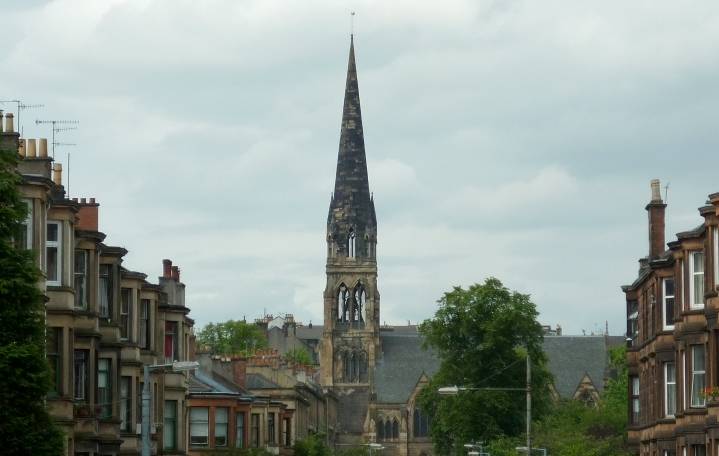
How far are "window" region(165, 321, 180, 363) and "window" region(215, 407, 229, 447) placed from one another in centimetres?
913

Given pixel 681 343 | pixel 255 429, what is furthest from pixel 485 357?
pixel 681 343

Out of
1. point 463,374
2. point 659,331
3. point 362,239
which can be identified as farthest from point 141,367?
point 362,239

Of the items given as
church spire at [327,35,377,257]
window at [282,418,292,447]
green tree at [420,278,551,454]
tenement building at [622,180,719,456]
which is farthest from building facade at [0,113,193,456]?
church spire at [327,35,377,257]

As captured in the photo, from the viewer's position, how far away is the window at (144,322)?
62281 millimetres

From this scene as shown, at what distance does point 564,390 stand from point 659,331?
144003mm

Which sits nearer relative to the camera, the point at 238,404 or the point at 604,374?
the point at 238,404

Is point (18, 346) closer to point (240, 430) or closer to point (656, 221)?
point (656, 221)

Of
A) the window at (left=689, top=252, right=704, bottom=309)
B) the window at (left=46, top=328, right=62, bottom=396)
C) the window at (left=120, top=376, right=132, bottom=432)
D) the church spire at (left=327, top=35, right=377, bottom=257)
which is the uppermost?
the church spire at (left=327, top=35, right=377, bottom=257)

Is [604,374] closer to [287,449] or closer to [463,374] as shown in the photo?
[463,374]

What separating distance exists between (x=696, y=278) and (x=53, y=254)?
16908mm

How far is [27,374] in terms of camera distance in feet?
122

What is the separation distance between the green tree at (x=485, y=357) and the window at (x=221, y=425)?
104 feet

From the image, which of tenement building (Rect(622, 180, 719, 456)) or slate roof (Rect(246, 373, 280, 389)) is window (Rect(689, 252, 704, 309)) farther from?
slate roof (Rect(246, 373, 280, 389))

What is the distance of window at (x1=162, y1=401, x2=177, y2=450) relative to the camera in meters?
67.8
